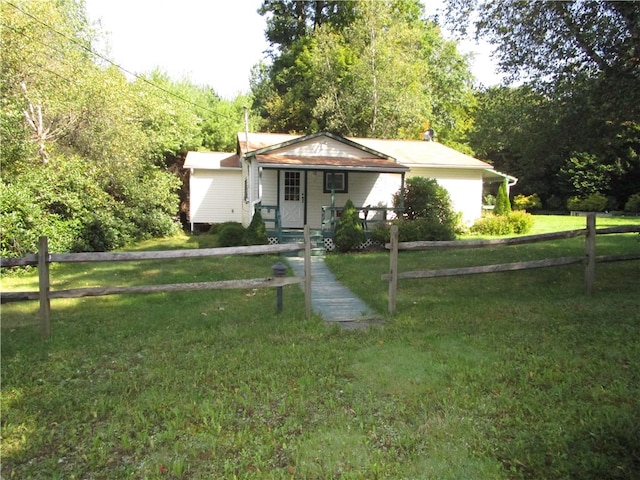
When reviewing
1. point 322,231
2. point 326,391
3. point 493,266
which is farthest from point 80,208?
point 326,391

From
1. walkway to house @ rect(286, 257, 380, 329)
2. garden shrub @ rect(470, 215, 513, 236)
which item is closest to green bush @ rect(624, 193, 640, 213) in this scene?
garden shrub @ rect(470, 215, 513, 236)

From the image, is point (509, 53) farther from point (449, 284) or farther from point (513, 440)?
point (513, 440)

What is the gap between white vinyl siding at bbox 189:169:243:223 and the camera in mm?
23672

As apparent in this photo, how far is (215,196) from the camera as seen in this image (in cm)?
2391

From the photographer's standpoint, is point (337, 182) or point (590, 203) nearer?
point (337, 182)

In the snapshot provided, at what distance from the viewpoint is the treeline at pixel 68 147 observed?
41.3ft

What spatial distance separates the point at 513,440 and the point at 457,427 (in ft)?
1.28

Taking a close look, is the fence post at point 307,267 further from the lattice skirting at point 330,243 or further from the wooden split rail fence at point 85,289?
the lattice skirting at point 330,243

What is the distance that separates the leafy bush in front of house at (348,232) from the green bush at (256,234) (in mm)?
2285

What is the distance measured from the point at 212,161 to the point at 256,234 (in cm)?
1051

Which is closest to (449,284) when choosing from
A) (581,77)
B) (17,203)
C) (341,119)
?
(581,77)

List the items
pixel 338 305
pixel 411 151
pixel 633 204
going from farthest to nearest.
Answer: pixel 633 204 → pixel 411 151 → pixel 338 305

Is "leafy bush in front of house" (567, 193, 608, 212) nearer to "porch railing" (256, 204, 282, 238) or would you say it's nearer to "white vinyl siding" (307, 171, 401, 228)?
"white vinyl siding" (307, 171, 401, 228)

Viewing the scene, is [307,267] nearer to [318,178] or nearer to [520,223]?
[318,178]
